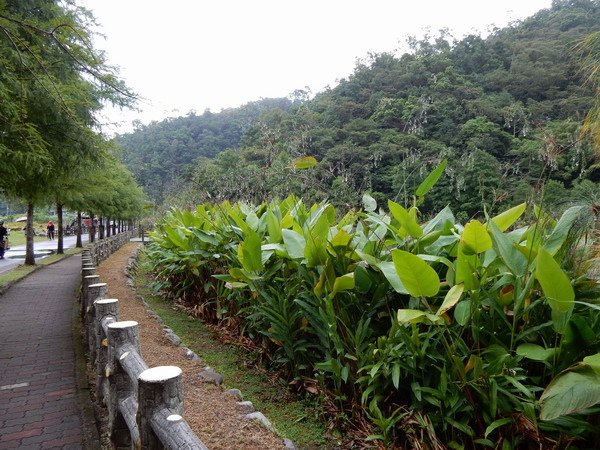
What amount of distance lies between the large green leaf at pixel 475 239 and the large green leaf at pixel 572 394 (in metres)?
0.70

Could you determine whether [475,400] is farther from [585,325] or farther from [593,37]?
[593,37]

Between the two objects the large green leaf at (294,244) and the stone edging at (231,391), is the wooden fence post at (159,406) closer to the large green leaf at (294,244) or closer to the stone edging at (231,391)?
the stone edging at (231,391)

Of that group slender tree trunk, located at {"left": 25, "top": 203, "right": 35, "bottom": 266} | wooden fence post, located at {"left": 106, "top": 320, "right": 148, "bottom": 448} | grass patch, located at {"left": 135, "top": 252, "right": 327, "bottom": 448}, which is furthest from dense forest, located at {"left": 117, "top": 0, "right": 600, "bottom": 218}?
slender tree trunk, located at {"left": 25, "top": 203, "right": 35, "bottom": 266}

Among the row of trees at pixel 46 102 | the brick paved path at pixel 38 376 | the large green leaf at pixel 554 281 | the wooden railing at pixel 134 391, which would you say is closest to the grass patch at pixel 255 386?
the wooden railing at pixel 134 391

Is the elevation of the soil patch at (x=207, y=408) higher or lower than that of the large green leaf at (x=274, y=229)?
lower

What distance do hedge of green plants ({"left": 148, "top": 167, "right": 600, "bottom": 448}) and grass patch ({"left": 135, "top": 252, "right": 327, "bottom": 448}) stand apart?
23cm

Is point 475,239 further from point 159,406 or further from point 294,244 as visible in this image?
point 159,406

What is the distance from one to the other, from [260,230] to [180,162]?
51572mm

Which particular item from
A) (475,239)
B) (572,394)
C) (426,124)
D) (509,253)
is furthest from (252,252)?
(426,124)

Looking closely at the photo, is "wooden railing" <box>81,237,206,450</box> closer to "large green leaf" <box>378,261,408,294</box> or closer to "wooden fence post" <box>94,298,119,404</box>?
"wooden fence post" <box>94,298,119,404</box>

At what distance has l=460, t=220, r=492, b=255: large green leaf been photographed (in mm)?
2229

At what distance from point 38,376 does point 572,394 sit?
4286 mm

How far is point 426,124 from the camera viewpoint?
92.7ft

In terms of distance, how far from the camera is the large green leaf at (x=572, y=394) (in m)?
1.69
